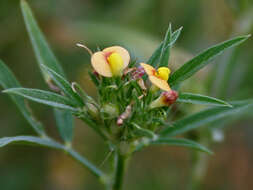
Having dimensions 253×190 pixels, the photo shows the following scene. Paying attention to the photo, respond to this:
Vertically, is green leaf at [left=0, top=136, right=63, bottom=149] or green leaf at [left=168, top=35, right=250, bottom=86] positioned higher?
green leaf at [left=168, top=35, right=250, bottom=86]

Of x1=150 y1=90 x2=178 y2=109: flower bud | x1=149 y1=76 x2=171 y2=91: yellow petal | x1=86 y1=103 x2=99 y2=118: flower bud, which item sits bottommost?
x1=150 y1=90 x2=178 y2=109: flower bud

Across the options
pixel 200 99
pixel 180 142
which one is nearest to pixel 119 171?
pixel 180 142

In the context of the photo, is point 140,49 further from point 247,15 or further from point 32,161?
point 32,161

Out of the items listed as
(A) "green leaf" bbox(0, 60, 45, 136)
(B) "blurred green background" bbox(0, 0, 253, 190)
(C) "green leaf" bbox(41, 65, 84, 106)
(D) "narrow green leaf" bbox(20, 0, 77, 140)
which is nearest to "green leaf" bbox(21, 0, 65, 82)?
(D) "narrow green leaf" bbox(20, 0, 77, 140)

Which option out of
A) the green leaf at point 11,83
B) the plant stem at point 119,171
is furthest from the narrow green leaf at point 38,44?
the plant stem at point 119,171

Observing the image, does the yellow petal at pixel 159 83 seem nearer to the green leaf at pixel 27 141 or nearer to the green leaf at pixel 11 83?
the green leaf at pixel 27 141

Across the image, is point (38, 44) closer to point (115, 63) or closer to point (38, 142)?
point (38, 142)

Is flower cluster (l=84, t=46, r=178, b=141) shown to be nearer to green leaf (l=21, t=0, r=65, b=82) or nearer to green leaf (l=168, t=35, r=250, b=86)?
green leaf (l=168, t=35, r=250, b=86)
